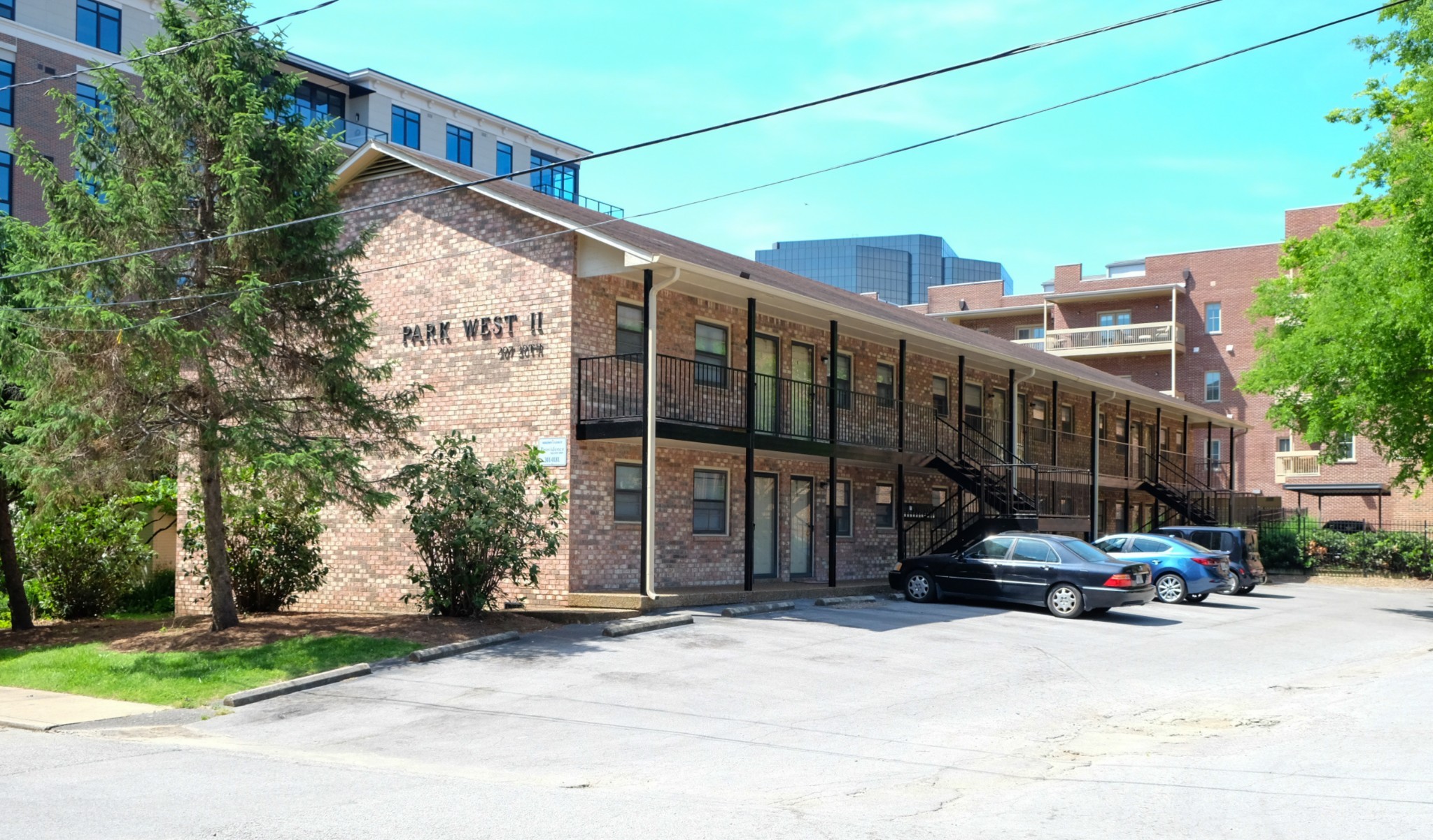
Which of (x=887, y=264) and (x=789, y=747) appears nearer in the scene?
(x=789, y=747)


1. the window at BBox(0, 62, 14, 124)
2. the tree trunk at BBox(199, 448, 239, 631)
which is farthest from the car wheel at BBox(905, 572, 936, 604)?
the window at BBox(0, 62, 14, 124)

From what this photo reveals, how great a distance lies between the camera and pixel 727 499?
22812 mm

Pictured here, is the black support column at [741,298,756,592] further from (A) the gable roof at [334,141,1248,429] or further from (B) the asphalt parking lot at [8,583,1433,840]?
(B) the asphalt parking lot at [8,583,1433,840]

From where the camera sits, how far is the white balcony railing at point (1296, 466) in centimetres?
5003

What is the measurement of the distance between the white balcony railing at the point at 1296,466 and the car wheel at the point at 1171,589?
91.2 feet

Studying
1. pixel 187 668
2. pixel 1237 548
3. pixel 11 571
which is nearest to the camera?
pixel 187 668

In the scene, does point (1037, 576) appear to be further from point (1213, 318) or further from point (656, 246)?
point (1213, 318)

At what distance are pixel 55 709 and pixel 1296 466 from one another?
1917 inches

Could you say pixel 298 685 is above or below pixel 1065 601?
below

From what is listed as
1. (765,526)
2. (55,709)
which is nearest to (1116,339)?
(765,526)

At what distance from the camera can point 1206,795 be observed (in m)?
8.25

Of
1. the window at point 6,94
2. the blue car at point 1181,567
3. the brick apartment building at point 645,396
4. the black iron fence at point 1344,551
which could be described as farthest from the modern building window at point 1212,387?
the window at point 6,94

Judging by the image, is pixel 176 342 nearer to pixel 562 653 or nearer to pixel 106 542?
pixel 562 653

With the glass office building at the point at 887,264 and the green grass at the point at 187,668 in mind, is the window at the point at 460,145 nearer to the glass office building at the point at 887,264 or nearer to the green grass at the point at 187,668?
the green grass at the point at 187,668
